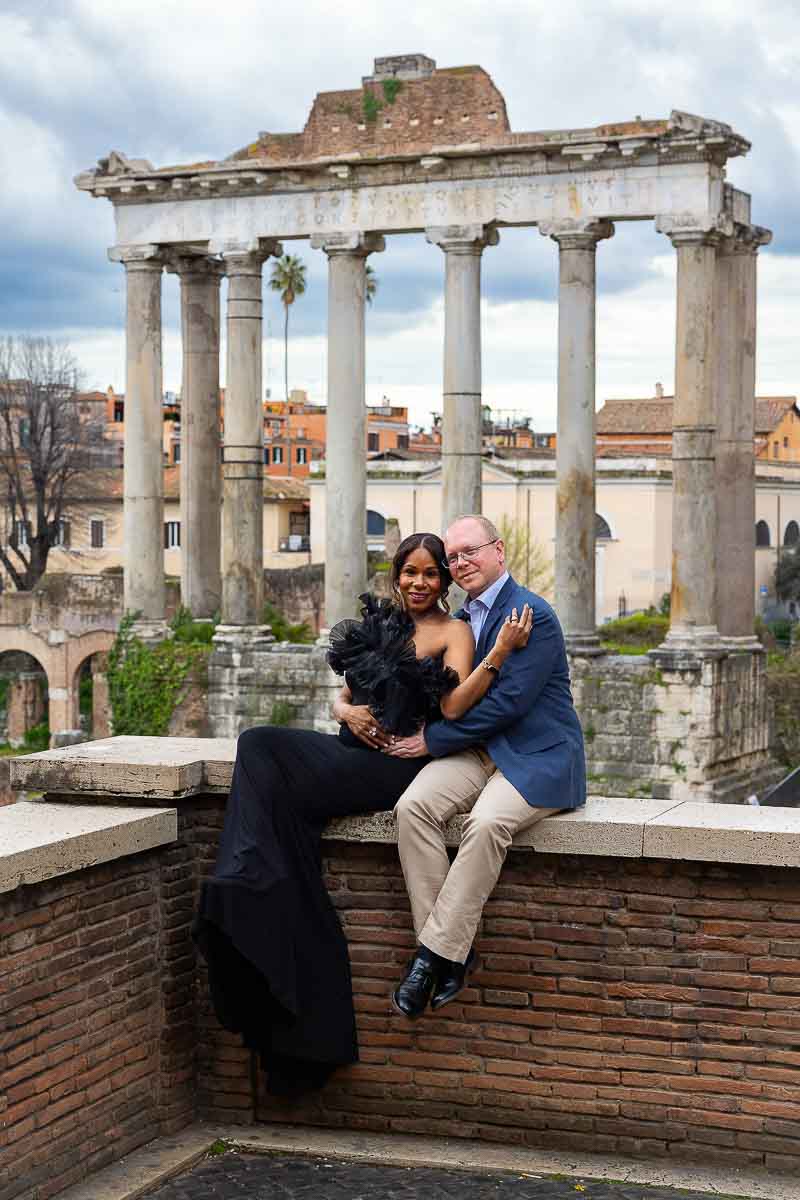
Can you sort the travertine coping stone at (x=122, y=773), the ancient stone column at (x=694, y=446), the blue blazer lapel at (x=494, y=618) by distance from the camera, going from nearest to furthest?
the blue blazer lapel at (x=494, y=618) → the travertine coping stone at (x=122, y=773) → the ancient stone column at (x=694, y=446)

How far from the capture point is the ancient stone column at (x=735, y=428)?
2516 centimetres

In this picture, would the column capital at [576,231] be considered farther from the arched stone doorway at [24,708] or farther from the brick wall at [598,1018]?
the arched stone doorway at [24,708]

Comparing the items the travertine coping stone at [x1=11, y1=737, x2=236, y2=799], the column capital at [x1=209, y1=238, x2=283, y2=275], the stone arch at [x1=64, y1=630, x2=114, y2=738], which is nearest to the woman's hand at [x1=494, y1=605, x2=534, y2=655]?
the travertine coping stone at [x1=11, y1=737, x2=236, y2=799]

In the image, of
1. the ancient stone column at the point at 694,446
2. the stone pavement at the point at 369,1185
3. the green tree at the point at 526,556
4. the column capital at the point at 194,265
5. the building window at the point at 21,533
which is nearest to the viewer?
the stone pavement at the point at 369,1185

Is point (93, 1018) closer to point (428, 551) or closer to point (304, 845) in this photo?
point (304, 845)

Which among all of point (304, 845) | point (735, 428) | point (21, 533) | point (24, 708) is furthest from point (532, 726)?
point (21, 533)

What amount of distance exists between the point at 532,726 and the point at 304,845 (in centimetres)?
94

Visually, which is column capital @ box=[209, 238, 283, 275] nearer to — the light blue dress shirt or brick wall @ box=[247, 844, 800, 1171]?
the light blue dress shirt

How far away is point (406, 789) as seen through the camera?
7.17m

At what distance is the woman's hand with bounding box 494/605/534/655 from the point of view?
7.01m

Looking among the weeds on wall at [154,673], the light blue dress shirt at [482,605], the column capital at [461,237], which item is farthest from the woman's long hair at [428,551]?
the weeds on wall at [154,673]

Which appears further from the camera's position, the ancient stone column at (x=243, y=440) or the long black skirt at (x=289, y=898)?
the ancient stone column at (x=243, y=440)

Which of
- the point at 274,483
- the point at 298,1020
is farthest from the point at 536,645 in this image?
the point at 274,483

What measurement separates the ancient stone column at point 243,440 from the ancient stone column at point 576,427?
4243mm
